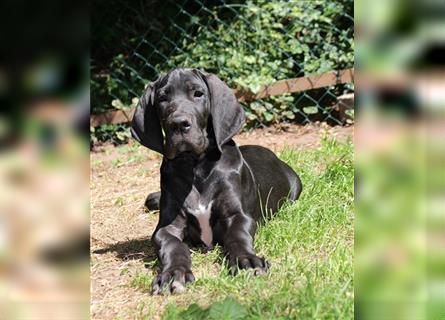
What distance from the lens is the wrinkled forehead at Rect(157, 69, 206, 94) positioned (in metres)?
4.02

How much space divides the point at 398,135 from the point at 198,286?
2664 millimetres

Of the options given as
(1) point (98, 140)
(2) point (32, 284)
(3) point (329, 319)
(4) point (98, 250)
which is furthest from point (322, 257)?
(1) point (98, 140)

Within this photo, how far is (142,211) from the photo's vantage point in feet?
17.6

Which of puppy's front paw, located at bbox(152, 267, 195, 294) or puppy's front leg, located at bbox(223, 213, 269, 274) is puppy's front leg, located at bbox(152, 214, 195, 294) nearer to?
puppy's front paw, located at bbox(152, 267, 195, 294)

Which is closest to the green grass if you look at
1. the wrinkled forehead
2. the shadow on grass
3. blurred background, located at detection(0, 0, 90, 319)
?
the shadow on grass

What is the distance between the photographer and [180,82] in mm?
4031

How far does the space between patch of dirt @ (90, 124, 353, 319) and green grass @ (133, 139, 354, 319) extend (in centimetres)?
19

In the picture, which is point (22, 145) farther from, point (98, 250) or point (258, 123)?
point (258, 123)

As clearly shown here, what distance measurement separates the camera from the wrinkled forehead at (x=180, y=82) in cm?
402

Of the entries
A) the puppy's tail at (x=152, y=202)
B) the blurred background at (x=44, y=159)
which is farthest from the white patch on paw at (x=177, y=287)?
the blurred background at (x=44, y=159)

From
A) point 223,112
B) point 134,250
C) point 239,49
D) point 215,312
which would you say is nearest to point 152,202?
point 134,250

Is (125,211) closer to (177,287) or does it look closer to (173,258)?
(173,258)

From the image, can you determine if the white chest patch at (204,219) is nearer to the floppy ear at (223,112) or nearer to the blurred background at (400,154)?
the floppy ear at (223,112)

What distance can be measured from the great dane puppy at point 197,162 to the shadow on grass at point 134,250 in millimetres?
236
